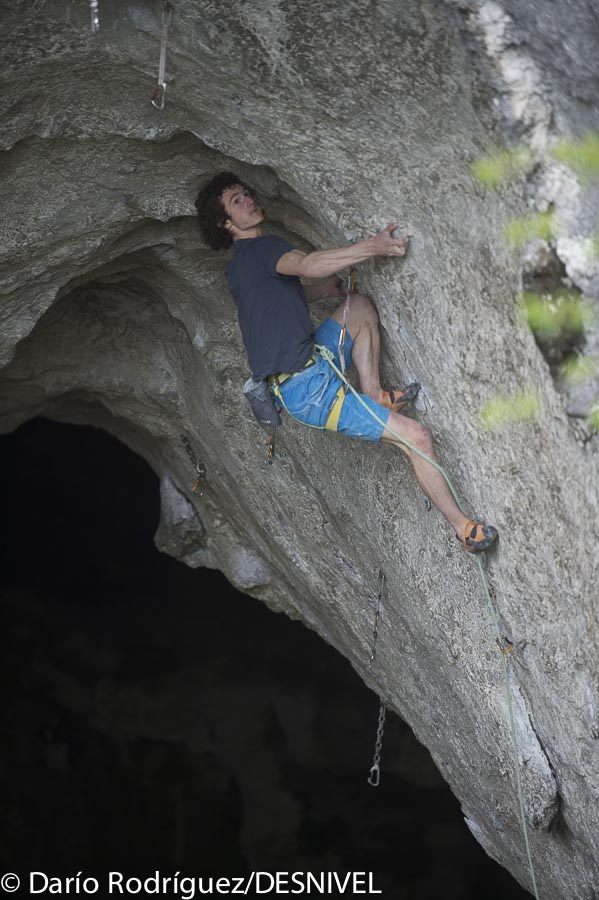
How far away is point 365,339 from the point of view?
3734 mm

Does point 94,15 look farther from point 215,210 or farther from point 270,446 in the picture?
point 270,446

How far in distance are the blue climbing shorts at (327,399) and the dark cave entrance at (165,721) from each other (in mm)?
5219

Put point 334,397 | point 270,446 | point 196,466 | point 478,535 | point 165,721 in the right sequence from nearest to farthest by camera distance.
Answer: point 478,535
point 334,397
point 270,446
point 196,466
point 165,721

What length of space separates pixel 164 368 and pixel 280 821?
17.2ft

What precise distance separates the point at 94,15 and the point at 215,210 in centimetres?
91

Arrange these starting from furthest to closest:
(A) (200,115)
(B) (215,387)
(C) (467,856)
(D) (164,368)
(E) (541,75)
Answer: (C) (467,856) < (D) (164,368) < (B) (215,387) < (A) (200,115) < (E) (541,75)

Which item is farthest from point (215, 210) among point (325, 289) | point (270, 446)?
point (270, 446)

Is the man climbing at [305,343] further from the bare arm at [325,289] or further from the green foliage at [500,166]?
the green foliage at [500,166]

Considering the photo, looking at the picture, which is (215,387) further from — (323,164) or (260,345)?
(323,164)

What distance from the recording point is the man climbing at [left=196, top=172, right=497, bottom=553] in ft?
11.5

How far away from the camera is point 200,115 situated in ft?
11.8

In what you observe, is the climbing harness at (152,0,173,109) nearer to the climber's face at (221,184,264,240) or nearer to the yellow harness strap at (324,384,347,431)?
the climber's face at (221,184,264,240)

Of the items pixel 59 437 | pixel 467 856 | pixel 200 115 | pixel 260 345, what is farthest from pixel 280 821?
pixel 200 115

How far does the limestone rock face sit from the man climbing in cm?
9
